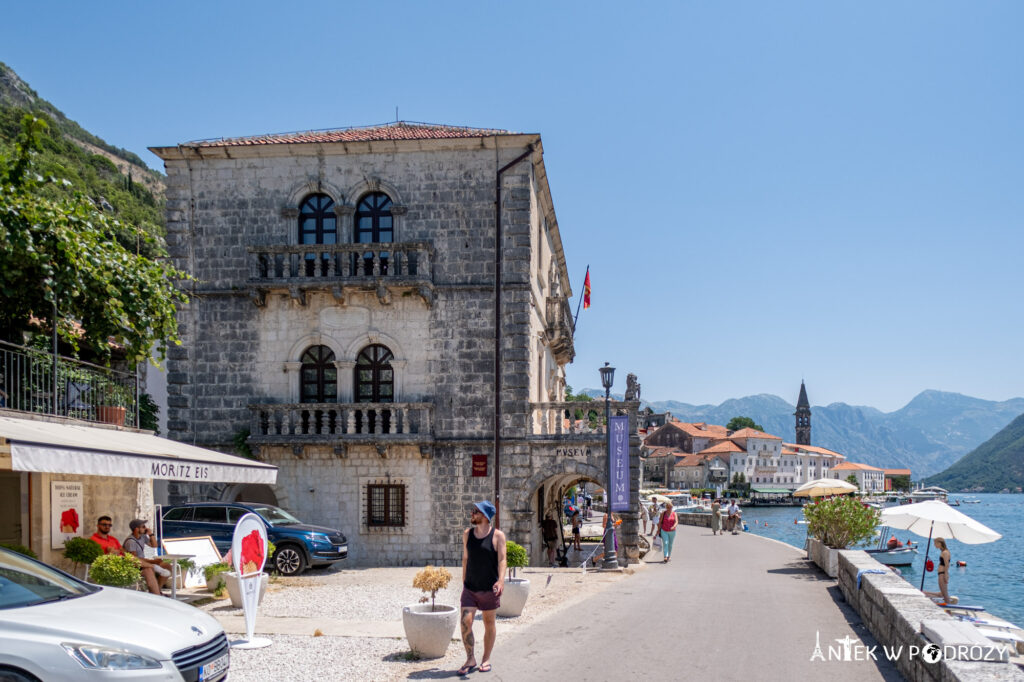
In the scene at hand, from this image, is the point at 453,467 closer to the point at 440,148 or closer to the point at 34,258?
the point at 440,148

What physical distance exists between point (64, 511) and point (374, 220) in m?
12.1

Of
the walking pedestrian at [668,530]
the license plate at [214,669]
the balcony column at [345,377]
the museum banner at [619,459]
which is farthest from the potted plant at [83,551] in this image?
the walking pedestrian at [668,530]

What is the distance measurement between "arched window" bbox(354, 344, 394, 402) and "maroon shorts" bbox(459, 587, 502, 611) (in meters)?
14.2

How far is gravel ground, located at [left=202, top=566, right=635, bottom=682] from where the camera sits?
9.36 m

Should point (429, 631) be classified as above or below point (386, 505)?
above

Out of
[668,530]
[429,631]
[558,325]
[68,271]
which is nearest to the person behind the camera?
[429,631]

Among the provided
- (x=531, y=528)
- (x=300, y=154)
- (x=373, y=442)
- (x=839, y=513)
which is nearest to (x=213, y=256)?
(x=300, y=154)

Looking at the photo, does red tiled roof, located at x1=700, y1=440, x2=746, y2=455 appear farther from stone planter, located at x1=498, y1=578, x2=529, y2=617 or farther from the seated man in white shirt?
the seated man in white shirt

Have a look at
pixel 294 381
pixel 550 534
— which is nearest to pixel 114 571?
pixel 294 381

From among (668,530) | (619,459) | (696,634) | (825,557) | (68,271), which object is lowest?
(668,530)

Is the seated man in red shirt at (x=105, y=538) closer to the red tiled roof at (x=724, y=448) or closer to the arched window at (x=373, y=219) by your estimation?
the arched window at (x=373, y=219)

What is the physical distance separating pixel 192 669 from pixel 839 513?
1607 centimetres

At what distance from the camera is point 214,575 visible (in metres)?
14.7

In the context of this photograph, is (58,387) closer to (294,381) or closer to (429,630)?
(429,630)
